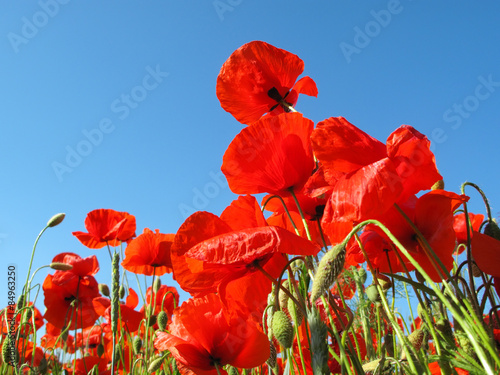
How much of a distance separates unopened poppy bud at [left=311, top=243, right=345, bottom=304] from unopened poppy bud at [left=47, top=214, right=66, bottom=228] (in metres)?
2.00

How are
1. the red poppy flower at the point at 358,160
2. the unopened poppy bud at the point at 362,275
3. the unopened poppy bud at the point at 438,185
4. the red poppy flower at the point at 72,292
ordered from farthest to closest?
the red poppy flower at the point at 72,292 < the unopened poppy bud at the point at 362,275 < the unopened poppy bud at the point at 438,185 < the red poppy flower at the point at 358,160

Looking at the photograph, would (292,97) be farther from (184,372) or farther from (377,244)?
(184,372)

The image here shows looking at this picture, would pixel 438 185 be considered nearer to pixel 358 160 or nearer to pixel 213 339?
pixel 358 160

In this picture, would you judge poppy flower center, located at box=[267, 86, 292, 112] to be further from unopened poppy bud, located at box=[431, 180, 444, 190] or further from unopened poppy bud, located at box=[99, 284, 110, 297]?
unopened poppy bud, located at box=[99, 284, 110, 297]

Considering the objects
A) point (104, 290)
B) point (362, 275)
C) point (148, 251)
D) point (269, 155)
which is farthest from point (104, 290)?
point (269, 155)

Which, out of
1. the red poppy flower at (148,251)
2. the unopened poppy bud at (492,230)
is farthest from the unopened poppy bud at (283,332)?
the red poppy flower at (148,251)

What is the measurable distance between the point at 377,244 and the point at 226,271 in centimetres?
43

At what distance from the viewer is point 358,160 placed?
39.2 inches

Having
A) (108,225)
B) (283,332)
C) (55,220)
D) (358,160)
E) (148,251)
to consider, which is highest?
(108,225)

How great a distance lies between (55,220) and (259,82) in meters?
1.52

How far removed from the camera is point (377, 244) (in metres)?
1.18

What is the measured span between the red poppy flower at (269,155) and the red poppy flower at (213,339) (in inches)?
14.5

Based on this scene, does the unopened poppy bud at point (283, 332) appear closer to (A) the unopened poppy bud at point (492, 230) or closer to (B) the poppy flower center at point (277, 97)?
(A) the unopened poppy bud at point (492, 230)

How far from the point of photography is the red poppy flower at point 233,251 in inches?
37.9
